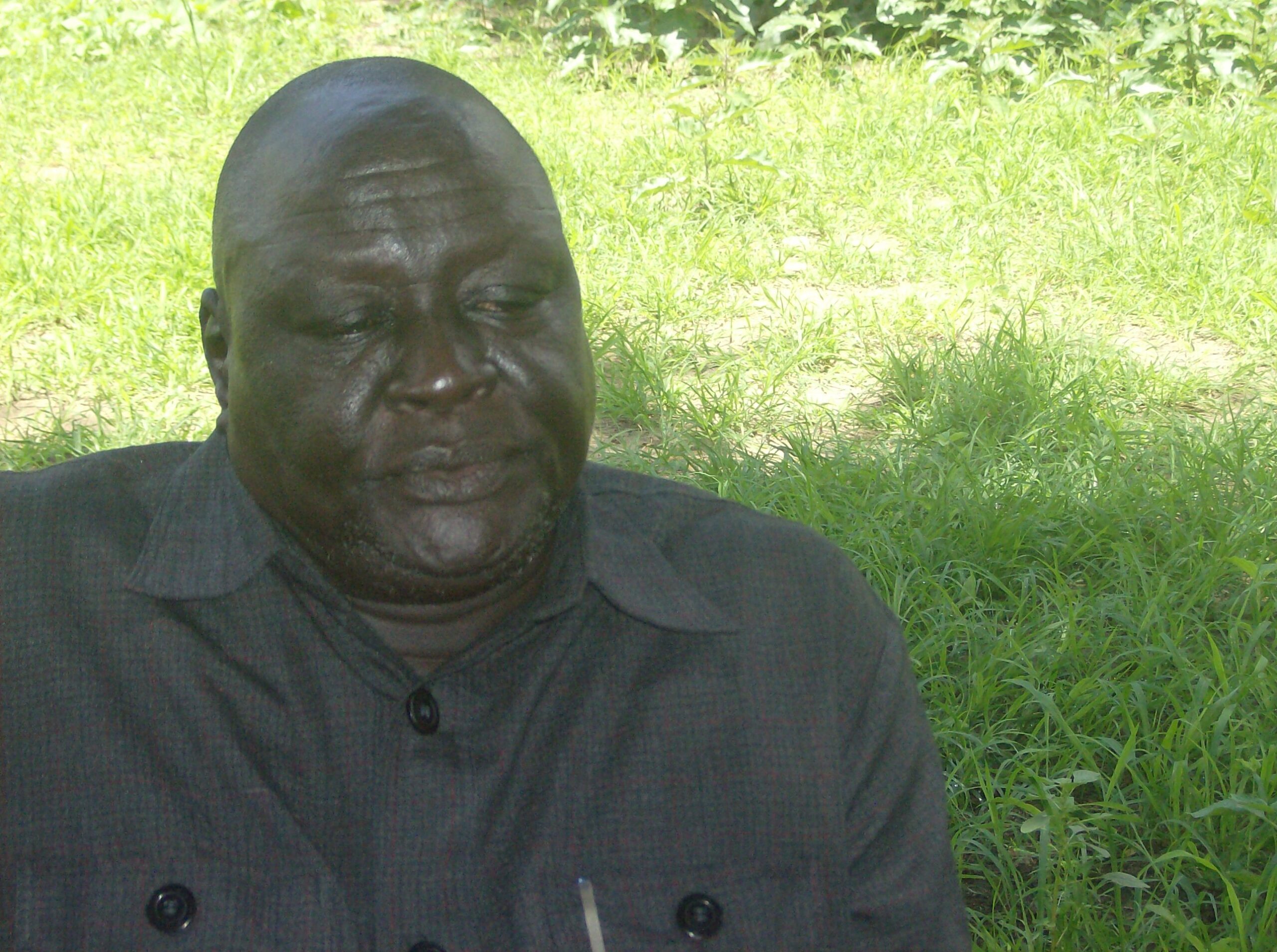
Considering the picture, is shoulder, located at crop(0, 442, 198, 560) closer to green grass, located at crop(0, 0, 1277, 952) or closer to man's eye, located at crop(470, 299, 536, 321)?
man's eye, located at crop(470, 299, 536, 321)

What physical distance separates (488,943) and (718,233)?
3.44 metres

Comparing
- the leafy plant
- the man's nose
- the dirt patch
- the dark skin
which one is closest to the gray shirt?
the dark skin

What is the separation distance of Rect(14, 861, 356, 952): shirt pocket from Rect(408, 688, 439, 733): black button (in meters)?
0.20

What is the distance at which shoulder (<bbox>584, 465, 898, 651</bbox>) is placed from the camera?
1938 mm

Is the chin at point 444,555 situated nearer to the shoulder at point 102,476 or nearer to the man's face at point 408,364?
the man's face at point 408,364

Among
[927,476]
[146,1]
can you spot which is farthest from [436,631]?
[146,1]

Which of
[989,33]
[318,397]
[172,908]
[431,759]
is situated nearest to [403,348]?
[318,397]

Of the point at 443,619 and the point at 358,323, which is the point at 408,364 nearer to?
the point at 358,323

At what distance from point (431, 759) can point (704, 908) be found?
37 centimetres

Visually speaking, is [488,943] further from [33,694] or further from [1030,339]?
[1030,339]

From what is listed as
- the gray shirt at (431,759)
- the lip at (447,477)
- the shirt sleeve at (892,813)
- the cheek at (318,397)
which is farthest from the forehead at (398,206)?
the shirt sleeve at (892,813)

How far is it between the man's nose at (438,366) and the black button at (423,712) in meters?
0.34

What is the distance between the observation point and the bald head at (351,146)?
5.85 feet

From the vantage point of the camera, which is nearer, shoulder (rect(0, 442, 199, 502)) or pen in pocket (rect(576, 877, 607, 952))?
pen in pocket (rect(576, 877, 607, 952))
